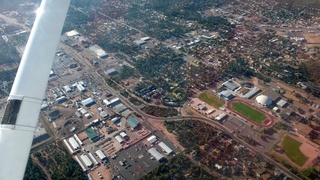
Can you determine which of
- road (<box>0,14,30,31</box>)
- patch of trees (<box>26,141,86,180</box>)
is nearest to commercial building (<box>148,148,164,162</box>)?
patch of trees (<box>26,141,86,180</box>)

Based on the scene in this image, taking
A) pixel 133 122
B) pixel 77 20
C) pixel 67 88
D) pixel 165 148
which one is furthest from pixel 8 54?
pixel 165 148

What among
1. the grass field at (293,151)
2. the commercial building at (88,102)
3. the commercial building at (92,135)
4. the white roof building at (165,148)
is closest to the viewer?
the grass field at (293,151)

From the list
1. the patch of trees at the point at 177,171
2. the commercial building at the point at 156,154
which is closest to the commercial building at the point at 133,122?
the commercial building at the point at 156,154

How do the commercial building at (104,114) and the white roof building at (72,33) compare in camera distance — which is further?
the white roof building at (72,33)

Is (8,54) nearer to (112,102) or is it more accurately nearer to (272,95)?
(112,102)

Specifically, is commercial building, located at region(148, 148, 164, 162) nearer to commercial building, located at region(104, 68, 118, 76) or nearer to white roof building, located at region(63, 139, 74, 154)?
white roof building, located at region(63, 139, 74, 154)

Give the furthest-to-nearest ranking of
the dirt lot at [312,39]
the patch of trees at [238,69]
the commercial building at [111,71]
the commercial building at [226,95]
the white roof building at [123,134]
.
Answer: the dirt lot at [312,39], the commercial building at [111,71], the patch of trees at [238,69], the commercial building at [226,95], the white roof building at [123,134]

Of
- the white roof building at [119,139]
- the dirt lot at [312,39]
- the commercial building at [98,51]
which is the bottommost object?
the white roof building at [119,139]

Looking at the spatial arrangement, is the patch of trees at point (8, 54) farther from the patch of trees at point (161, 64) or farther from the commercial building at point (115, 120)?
the commercial building at point (115, 120)
